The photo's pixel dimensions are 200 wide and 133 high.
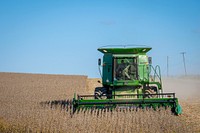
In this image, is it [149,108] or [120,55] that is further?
[120,55]

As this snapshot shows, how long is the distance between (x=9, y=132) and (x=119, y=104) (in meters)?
3.40

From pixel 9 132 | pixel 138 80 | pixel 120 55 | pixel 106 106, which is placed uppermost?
pixel 120 55

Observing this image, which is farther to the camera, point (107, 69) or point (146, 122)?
point (107, 69)

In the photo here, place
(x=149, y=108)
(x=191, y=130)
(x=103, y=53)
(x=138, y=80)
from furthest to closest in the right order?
(x=103, y=53) → (x=138, y=80) → (x=149, y=108) → (x=191, y=130)

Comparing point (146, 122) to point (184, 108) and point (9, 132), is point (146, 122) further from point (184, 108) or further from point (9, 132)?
point (184, 108)

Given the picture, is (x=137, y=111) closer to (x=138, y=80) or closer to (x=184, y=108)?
Result: (x=138, y=80)

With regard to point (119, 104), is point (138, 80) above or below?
above

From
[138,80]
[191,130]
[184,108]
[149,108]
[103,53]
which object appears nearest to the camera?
[191,130]

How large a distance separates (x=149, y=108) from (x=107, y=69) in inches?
131

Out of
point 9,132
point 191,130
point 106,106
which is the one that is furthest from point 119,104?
point 9,132

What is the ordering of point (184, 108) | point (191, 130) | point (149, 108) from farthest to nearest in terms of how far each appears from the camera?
point (184, 108), point (149, 108), point (191, 130)

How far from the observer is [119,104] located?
1220cm

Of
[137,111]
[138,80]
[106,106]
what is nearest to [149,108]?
[137,111]

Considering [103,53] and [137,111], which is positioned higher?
[103,53]
